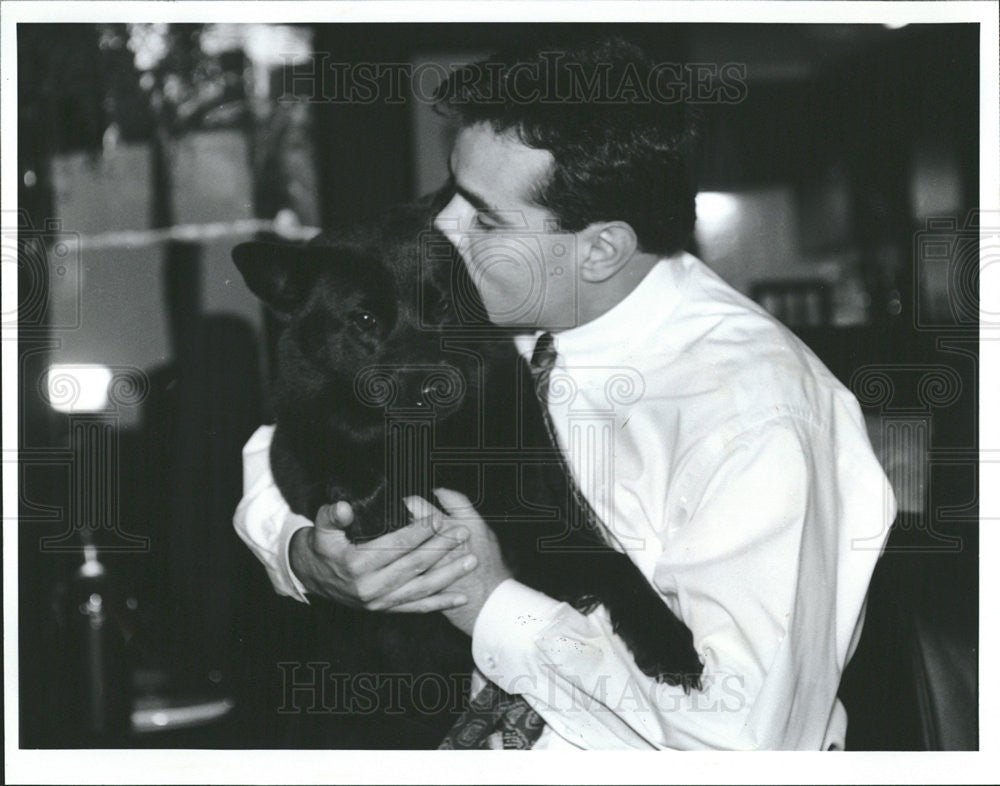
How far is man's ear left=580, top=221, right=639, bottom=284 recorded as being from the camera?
1629mm

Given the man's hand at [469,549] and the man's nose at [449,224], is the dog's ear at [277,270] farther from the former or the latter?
the man's hand at [469,549]

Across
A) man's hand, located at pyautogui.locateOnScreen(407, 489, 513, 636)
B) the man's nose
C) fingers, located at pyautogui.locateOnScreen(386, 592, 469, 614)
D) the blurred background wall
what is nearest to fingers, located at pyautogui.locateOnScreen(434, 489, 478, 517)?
man's hand, located at pyautogui.locateOnScreen(407, 489, 513, 636)

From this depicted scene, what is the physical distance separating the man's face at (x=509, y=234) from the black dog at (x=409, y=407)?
4cm

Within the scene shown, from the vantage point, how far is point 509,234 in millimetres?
1634

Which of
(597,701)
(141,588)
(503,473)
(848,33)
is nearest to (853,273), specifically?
(848,33)

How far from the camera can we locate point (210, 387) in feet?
5.60

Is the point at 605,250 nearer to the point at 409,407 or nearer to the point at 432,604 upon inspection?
the point at 409,407

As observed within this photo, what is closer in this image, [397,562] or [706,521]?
[706,521]

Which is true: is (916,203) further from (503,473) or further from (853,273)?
(503,473)

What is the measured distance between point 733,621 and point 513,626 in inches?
15.1

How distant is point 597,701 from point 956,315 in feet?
3.22

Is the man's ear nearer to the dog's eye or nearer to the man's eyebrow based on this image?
the man's eyebrow

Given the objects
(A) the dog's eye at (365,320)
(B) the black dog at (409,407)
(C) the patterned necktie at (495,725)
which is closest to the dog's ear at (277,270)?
(B) the black dog at (409,407)

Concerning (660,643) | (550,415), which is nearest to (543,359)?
(550,415)
